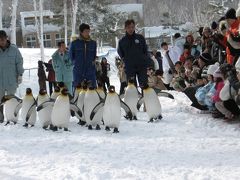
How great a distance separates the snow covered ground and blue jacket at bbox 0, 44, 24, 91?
1.04 meters

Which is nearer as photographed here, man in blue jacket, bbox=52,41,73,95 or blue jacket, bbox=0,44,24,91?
blue jacket, bbox=0,44,24,91

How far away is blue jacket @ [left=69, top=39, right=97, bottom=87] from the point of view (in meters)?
8.48

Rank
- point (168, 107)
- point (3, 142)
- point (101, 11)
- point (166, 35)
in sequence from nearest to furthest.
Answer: point (3, 142), point (168, 107), point (101, 11), point (166, 35)

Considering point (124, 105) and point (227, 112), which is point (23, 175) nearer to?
point (124, 105)

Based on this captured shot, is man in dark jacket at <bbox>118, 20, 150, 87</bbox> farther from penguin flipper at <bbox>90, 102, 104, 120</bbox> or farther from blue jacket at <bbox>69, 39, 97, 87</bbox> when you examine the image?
penguin flipper at <bbox>90, 102, 104, 120</bbox>

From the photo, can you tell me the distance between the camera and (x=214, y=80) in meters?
7.75

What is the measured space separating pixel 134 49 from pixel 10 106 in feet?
8.29

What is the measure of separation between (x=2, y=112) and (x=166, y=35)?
4640cm

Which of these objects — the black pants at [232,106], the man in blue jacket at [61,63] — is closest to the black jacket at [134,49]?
the black pants at [232,106]

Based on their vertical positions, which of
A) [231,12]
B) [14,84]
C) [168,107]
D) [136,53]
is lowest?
[168,107]

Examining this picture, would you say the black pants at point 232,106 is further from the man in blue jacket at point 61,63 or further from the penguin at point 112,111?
the man in blue jacket at point 61,63

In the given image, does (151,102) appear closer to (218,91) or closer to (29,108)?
(218,91)

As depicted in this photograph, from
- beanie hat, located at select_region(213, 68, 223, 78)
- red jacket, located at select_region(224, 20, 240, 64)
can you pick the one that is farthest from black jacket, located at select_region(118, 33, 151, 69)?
red jacket, located at select_region(224, 20, 240, 64)

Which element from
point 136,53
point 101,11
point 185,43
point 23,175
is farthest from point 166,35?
point 23,175
